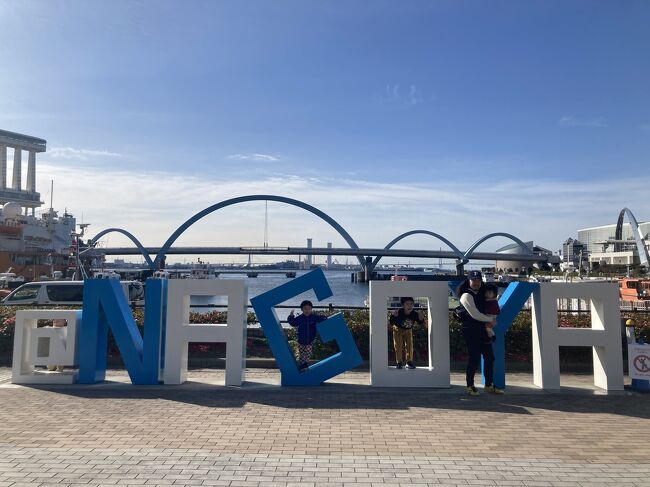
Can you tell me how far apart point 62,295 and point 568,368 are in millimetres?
16725

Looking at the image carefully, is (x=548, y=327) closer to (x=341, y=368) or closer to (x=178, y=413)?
(x=341, y=368)

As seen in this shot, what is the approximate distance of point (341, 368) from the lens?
873 cm

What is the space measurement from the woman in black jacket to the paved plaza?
1.29ft

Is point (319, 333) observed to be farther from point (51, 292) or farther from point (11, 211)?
point (11, 211)

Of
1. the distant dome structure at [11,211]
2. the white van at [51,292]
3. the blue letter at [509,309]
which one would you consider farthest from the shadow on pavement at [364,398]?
the distant dome structure at [11,211]

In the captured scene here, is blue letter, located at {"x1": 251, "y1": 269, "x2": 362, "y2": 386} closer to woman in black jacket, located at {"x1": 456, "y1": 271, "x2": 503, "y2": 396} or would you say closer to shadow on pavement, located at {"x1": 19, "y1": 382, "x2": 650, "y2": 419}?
shadow on pavement, located at {"x1": 19, "y1": 382, "x2": 650, "y2": 419}

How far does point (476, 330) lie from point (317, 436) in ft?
11.9

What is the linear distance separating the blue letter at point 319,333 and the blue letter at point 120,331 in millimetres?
1833

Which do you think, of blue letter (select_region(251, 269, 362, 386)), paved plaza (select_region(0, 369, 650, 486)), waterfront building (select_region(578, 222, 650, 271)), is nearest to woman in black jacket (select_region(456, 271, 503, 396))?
paved plaza (select_region(0, 369, 650, 486))

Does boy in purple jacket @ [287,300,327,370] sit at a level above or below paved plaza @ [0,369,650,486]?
above

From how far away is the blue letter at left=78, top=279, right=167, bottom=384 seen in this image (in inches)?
347

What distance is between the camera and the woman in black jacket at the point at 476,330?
819 centimetres

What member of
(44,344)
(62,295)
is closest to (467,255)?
(62,295)

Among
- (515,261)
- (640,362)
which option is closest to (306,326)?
(640,362)
